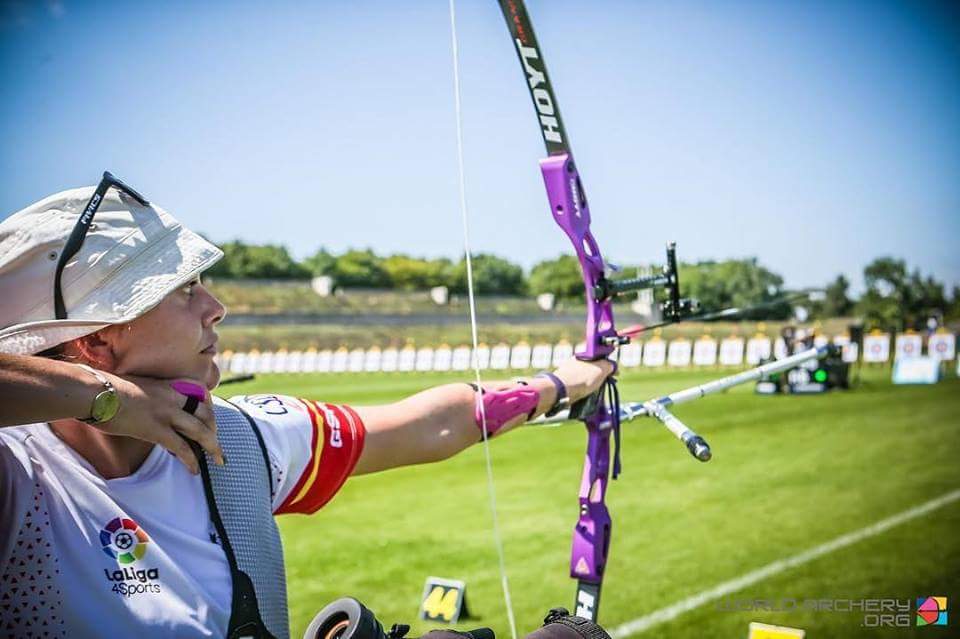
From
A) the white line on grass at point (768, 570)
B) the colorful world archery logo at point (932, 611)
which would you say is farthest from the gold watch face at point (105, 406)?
the colorful world archery logo at point (932, 611)

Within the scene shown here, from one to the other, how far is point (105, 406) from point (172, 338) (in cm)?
25

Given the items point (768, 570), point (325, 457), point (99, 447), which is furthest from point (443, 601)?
point (99, 447)

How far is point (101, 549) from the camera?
1397 millimetres

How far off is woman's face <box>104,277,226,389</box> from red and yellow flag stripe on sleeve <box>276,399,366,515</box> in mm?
292

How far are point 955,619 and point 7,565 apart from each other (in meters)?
4.86

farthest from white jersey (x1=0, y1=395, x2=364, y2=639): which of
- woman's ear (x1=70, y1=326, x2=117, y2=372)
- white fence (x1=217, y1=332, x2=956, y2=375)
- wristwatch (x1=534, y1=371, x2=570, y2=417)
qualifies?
white fence (x1=217, y1=332, x2=956, y2=375)

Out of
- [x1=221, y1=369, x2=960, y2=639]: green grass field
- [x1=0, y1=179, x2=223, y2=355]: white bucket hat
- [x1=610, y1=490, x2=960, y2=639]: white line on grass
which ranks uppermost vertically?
[x1=0, y1=179, x2=223, y2=355]: white bucket hat

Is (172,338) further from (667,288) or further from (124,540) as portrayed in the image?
(667,288)

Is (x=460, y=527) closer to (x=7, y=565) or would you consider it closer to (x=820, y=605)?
(x=820, y=605)

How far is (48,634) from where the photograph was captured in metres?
1.36

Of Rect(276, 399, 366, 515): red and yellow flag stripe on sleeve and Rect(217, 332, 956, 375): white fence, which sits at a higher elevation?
Rect(276, 399, 366, 515): red and yellow flag stripe on sleeve

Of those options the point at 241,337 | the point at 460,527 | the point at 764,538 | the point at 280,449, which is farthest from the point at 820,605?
the point at 241,337

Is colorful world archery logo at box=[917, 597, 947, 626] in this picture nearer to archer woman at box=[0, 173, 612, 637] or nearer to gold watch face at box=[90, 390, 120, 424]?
archer woman at box=[0, 173, 612, 637]

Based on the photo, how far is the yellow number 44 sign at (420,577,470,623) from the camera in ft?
14.8
